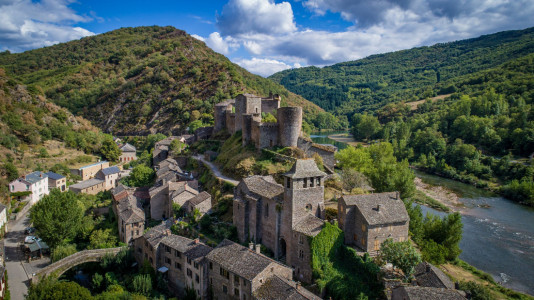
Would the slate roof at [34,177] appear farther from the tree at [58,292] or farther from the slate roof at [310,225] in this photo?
the slate roof at [310,225]

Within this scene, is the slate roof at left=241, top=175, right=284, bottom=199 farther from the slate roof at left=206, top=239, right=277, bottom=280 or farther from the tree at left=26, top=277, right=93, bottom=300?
the tree at left=26, top=277, right=93, bottom=300

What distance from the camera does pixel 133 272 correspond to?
3444 centimetres

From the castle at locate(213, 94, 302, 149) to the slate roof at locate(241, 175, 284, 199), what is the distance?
9.33m

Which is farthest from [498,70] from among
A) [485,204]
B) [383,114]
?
[485,204]

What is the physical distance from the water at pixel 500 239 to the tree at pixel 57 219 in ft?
153

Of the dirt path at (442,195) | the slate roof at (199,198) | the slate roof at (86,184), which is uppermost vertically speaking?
the slate roof at (199,198)

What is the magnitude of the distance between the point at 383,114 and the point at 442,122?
115ft

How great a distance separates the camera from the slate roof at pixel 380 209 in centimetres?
2655

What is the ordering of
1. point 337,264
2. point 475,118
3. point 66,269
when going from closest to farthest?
1. point 337,264
2. point 66,269
3. point 475,118

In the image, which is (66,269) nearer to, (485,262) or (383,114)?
(485,262)

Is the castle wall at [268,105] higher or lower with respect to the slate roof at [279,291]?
higher

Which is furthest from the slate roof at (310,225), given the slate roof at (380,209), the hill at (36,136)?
the hill at (36,136)

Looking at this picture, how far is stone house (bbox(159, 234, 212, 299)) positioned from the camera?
2778 centimetres

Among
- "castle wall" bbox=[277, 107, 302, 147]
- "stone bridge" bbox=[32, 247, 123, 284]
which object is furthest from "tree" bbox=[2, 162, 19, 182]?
"castle wall" bbox=[277, 107, 302, 147]
